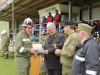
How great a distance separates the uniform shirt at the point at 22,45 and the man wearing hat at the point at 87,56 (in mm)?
1270

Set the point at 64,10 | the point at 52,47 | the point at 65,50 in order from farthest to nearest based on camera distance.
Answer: the point at 64,10 < the point at 52,47 < the point at 65,50

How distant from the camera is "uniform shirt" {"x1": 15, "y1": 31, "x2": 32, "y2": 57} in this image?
3.40 meters

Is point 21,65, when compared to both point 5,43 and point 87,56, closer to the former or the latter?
point 87,56

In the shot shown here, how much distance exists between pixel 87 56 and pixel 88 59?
4cm

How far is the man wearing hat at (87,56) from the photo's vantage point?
2.15 m

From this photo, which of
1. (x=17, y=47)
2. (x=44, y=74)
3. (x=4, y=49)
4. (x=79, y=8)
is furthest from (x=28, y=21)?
(x=79, y=8)

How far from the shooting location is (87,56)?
7.19ft

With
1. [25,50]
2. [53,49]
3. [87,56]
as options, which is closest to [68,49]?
[53,49]

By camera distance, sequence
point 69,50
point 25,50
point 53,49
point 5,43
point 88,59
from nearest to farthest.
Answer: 1. point 88,59
2. point 69,50
3. point 25,50
4. point 53,49
5. point 5,43

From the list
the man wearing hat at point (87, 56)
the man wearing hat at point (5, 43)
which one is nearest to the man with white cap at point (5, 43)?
the man wearing hat at point (5, 43)

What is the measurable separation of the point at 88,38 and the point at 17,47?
1.59 metres

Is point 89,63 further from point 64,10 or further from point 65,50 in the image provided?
point 64,10

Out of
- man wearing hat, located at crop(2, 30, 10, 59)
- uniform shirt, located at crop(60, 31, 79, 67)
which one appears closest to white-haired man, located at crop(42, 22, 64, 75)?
uniform shirt, located at crop(60, 31, 79, 67)

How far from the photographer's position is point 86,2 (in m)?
10.9
